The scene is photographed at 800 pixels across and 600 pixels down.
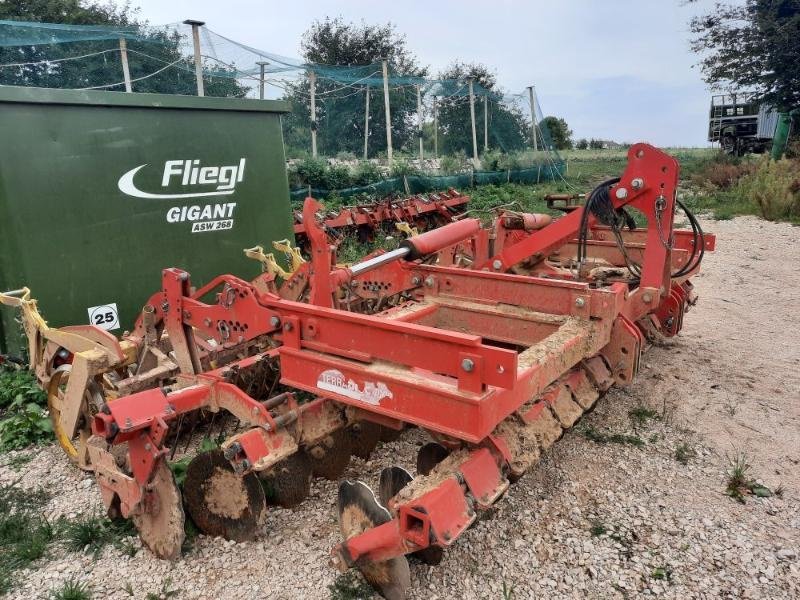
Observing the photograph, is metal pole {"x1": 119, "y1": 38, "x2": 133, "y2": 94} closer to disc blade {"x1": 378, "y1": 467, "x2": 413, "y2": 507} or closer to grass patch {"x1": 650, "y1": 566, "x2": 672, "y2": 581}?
disc blade {"x1": 378, "y1": 467, "x2": 413, "y2": 507}

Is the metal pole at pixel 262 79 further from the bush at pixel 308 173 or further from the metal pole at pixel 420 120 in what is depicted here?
the metal pole at pixel 420 120

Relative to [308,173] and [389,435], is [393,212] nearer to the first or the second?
[308,173]

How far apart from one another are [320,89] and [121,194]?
1041cm

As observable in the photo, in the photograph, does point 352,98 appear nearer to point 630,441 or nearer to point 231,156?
point 231,156

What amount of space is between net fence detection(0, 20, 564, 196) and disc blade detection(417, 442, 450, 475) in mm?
9204

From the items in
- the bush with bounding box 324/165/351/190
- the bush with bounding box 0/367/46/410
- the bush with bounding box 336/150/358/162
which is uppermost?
the bush with bounding box 336/150/358/162

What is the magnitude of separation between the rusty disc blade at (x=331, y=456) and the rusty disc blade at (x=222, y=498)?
506mm

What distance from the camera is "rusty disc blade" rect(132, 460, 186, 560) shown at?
2.87 metres

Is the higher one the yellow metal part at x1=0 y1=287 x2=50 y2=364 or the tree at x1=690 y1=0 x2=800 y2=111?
the tree at x1=690 y1=0 x2=800 y2=111

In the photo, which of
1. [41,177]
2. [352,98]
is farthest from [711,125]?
[41,177]

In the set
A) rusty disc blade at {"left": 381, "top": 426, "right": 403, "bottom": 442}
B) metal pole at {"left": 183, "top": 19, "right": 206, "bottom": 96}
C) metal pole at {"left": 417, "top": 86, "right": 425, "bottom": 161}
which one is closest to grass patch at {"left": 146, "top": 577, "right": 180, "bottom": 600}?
rusty disc blade at {"left": 381, "top": 426, "right": 403, "bottom": 442}

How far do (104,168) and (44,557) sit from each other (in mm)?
3113

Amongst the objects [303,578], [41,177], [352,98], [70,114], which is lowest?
[303,578]

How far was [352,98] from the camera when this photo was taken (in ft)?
51.1
